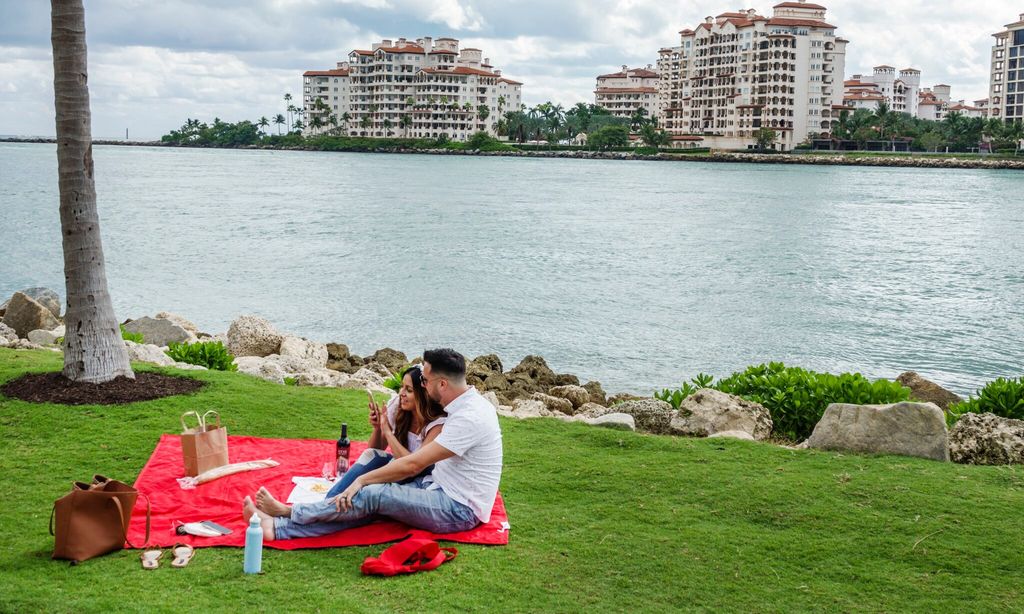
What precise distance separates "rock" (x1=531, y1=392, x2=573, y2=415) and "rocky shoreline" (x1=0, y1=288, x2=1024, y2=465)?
0.02m

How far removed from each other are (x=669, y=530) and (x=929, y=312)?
85.9ft

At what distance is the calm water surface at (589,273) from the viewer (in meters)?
24.5

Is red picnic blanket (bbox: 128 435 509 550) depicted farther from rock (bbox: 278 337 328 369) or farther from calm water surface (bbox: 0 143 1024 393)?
calm water surface (bbox: 0 143 1024 393)

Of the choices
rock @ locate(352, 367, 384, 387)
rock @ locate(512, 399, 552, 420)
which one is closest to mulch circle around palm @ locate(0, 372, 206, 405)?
rock @ locate(352, 367, 384, 387)

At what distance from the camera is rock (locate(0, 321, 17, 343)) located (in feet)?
51.7

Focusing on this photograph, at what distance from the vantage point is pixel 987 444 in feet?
31.3

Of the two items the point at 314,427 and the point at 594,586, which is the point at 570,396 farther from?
the point at 594,586

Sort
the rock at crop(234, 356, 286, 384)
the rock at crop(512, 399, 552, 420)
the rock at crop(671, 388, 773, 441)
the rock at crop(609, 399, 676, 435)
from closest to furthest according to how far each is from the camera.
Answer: the rock at crop(671, 388, 773, 441) → the rock at crop(609, 399, 676, 435) → the rock at crop(512, 399, 552, 420) → the rock at crop(234, 356, 286, 384)

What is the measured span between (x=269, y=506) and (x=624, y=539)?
2544mm

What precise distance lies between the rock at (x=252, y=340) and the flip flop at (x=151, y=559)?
10794 mm

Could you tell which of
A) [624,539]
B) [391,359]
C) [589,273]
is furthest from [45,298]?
[589,273]

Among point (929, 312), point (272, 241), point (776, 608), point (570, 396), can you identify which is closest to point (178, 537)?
point (776, 608)

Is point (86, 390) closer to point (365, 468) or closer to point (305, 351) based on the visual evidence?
point (365, 468)

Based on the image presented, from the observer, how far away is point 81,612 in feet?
18.8
